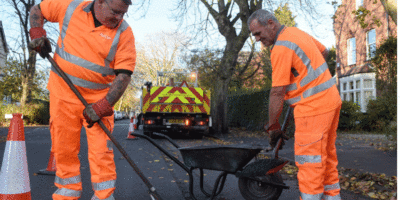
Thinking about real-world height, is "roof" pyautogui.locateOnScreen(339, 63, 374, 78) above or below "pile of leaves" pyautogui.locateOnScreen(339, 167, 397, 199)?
above

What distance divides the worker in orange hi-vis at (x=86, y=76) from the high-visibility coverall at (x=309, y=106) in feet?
4.12

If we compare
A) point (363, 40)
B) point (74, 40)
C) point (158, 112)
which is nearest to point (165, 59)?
point (363, 40)

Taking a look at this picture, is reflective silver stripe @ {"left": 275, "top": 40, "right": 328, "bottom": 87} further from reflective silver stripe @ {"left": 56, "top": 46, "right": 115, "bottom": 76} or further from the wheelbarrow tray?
reflective silver stripe @ {"left": 56, "top": 46, "right": 115, "bottom": 76}

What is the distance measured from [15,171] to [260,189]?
212 centimetres

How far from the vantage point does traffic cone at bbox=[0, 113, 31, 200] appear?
9.12 feet

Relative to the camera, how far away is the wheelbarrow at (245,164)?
329 cm

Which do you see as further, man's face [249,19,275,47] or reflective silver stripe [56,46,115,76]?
man's face [249,19,275,47]

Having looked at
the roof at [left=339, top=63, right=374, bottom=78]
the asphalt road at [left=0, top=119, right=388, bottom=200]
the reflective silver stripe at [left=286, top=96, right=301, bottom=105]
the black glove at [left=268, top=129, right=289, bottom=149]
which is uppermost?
the roof at [left=339, top=63, right=374, bottom=78]

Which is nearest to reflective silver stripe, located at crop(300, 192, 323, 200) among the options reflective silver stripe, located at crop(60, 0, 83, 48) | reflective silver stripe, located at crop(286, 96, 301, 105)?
reflective silver stripe, located at crop(286, 96, 301, 105)

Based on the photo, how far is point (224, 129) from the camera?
53.3 ft

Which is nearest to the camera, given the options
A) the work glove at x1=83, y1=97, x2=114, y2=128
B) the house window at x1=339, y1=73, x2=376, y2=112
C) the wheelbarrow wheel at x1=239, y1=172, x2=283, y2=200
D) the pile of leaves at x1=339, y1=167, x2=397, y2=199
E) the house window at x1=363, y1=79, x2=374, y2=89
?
the work glove at x1=83, y1=97, x2=114, y2=128

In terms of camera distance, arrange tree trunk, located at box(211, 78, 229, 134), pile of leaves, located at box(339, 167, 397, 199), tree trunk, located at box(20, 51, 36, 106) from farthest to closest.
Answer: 1. tree trunk, located at box(20, 51, 36, 106)
2. tree trunk, located at box(211, 78, 229, 134)
3. pile of leaves, located at box(339, 167, 397, 199)

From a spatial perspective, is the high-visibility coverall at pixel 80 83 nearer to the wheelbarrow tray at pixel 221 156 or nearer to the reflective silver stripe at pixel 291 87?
the wheelbarrow tray at pixel 221 156

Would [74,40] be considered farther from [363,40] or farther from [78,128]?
[363,40]
